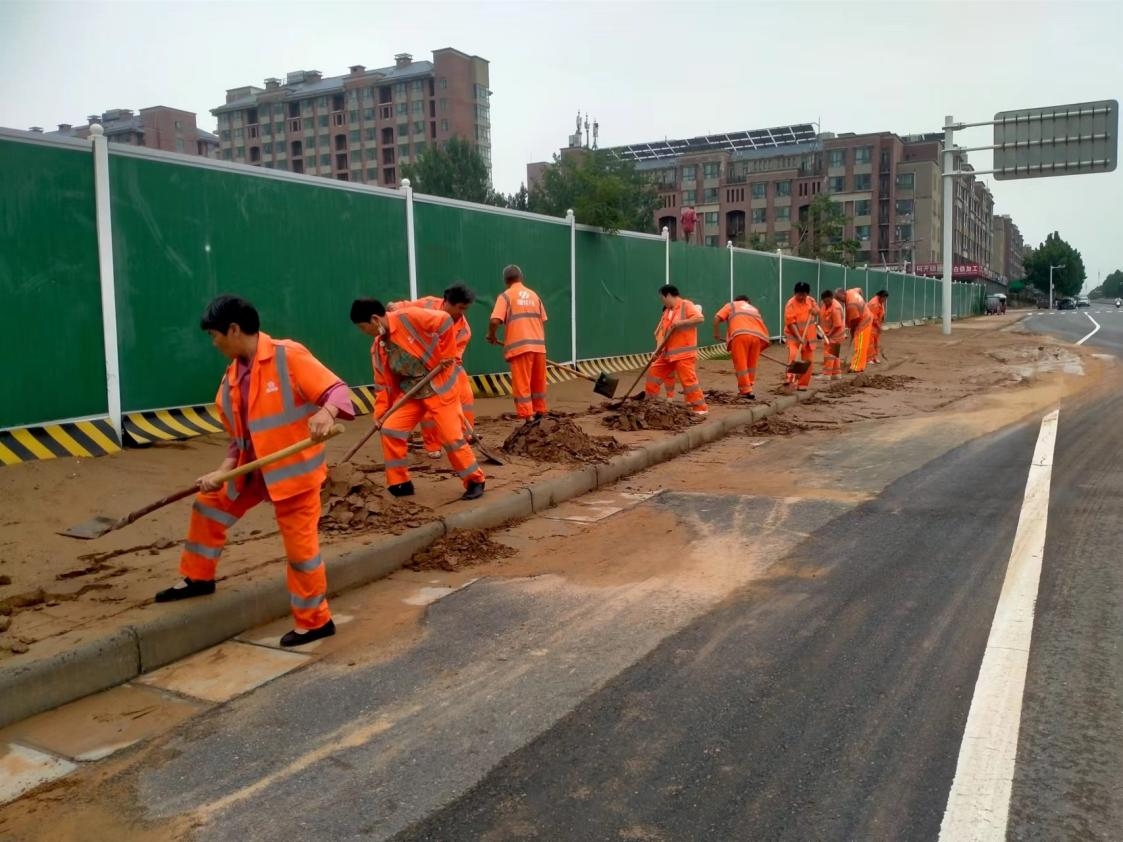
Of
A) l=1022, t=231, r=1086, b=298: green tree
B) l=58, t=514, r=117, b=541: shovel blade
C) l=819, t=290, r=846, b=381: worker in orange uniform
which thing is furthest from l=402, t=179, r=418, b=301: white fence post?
l=1022, t=231, r=1086, b=298: green tree

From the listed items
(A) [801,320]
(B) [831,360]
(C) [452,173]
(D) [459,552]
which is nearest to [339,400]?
(D) [459,552]

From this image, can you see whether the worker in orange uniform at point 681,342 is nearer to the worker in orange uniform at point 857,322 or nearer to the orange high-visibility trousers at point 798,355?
the orange high-visibility trousers at point 798,355

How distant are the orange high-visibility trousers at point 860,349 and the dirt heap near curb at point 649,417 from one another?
8490 millimetres

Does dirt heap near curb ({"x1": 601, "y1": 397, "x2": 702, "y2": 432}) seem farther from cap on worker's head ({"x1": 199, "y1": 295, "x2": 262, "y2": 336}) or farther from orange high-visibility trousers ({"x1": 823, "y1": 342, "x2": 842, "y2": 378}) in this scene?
cap on worker's head ({"x1": 199, "y1": 295, "x2": 262, "y2": 336})

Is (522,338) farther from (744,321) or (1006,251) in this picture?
(1006,251)

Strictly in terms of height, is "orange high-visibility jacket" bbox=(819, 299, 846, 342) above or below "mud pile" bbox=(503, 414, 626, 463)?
above

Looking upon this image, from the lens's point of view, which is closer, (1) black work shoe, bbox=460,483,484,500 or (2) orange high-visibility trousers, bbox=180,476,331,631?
(2) orange high-visibility trousers, bbox=180,476,331,631

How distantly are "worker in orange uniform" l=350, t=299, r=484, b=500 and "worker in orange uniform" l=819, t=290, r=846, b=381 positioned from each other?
9.91 metres

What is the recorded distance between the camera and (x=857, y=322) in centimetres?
1786

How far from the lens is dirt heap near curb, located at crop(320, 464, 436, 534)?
5938 millimetres

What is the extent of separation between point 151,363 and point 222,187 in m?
1.89

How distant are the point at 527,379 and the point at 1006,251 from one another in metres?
179

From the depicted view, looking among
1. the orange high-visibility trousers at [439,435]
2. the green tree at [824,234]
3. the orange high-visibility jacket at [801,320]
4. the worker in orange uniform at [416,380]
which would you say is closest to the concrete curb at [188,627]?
the orange high-visibility trousers at [439,435]

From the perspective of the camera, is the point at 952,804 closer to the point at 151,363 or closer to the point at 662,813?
the point at 662,813
